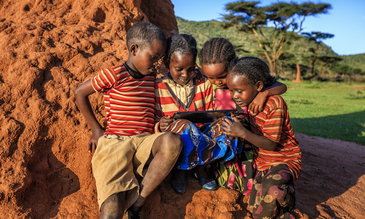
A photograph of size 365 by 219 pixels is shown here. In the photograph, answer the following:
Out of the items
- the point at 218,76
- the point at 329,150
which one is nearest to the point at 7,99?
the point at 218,76

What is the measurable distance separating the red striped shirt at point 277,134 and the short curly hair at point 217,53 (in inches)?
21.1

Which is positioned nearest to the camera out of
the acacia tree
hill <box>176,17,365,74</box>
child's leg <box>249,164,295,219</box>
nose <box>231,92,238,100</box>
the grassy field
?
child's leg <box>249,164,295,219</box>

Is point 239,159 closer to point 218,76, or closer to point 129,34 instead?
point 218,76

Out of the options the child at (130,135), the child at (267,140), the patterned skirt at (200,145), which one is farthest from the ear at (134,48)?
the child at (267,140)

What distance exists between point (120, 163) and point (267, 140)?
1180mm

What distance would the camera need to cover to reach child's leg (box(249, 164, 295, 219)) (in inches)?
81.2

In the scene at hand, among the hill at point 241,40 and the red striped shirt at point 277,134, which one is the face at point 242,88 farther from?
the hill at point 241,40

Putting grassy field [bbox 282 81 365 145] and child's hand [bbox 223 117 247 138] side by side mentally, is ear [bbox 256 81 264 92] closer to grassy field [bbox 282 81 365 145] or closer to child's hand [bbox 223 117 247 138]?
child's hand [bbox 223 117 247 138]

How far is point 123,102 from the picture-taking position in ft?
7.32

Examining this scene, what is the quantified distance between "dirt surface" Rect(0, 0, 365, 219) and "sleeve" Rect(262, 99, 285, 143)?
0.62 metres

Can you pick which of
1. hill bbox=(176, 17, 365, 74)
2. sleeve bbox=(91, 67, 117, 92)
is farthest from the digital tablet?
hill bbox=(176, 17, 365, 74)

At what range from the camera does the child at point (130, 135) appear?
1.86 m

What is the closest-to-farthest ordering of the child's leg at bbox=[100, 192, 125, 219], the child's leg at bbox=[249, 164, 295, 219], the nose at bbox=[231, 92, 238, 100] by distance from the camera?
1. the child's leg at bbox=[100, 192, 125, 219]
2. the child's leg at bbox=[249, 164, 295, 219]
3. the nose at bbox=[231, 92, 238, 100]

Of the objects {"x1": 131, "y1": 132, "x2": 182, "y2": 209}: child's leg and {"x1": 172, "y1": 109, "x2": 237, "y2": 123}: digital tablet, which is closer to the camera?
{"x1": 131, "y1": 132, "x2": 182, "y2": 209}: child's leg
